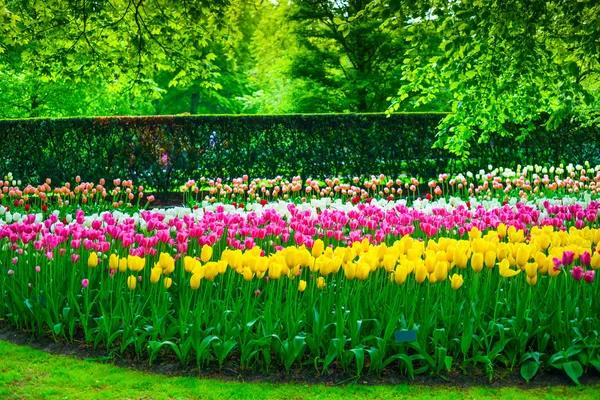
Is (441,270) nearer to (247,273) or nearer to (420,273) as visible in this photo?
(420,273)

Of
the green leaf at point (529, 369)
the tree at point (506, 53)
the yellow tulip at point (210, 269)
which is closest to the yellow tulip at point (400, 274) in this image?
the green leaf at point (529, 369)

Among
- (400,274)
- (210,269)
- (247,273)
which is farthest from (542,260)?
(210,269)

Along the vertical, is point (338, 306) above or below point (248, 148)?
below

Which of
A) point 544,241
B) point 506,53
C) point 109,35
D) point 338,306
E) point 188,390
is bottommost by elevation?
point 188,390

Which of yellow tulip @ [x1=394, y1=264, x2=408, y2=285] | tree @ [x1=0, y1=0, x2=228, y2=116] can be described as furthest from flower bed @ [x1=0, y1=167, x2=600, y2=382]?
tree @ [x1=0, y1=0, x2=228, y2=116]

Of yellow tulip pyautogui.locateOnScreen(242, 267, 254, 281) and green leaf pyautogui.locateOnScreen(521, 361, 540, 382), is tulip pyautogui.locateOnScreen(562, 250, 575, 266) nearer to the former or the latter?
green leaf pyautogui.locateOnScreen(521, 361, 540, 382)

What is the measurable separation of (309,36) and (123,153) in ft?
32.7

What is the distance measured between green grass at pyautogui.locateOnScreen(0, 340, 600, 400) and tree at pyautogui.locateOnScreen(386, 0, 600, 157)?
12.2 ft

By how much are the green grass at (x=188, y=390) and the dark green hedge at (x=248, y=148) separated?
810 centimetres

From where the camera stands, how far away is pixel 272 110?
910 inches

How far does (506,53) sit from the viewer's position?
838cm

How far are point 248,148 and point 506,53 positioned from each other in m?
5.23

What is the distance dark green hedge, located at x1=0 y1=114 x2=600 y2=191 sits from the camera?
1165cm

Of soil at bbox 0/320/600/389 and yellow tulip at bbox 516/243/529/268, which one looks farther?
yellow tulip at bbox 516/243/529/268
